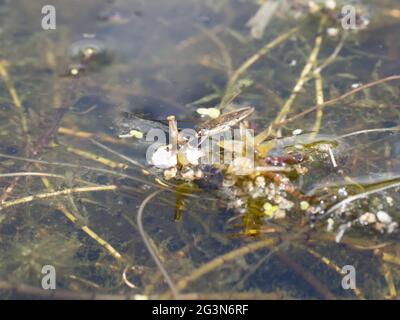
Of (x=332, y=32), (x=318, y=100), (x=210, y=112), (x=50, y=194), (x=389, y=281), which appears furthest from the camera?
(x=332, y=32)

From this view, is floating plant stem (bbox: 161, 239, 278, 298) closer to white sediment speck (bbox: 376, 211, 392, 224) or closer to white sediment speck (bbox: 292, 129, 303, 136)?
white sediment speck (bbox: 376, 211, 392, 224)

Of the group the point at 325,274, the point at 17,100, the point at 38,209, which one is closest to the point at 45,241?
the point at 38,209

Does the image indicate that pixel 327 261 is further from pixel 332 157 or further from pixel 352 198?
pixel 332 157

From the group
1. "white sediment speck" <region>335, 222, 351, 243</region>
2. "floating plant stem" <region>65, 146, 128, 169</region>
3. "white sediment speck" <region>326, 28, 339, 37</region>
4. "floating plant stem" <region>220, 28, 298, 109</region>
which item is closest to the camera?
"white sediment speck" <region>335, 222, 351, 243</region>

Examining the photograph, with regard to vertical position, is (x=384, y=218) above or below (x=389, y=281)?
above

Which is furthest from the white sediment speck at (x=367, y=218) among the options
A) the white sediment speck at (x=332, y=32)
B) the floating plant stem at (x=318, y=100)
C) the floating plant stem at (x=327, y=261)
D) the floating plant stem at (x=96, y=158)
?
the white sediment speck at (x=332, y=32)
